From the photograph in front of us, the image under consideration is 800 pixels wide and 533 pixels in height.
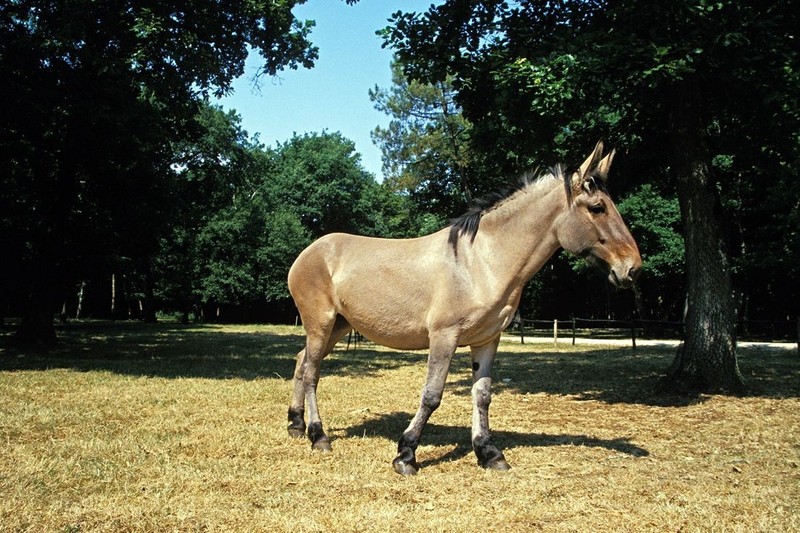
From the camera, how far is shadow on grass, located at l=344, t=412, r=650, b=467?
7.16 meters

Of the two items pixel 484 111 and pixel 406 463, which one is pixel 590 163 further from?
pixel 484 111

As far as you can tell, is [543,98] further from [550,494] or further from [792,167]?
[792,167]

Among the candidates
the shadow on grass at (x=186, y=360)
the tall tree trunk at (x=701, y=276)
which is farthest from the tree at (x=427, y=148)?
the tall tree trunk at (x=701, y=276)

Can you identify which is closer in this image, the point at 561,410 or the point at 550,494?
the point at 550,494

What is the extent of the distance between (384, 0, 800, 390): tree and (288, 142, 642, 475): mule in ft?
13.0

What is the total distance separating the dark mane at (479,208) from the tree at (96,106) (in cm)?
1130

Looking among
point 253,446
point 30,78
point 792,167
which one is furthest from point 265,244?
point 253,446

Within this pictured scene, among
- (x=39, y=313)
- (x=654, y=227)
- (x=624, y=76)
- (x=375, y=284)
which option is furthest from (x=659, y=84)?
(x=654, y=227)

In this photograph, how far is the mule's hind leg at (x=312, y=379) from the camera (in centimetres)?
718

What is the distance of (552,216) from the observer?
6.52 m

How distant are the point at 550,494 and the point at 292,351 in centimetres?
1724

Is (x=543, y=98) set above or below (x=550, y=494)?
above

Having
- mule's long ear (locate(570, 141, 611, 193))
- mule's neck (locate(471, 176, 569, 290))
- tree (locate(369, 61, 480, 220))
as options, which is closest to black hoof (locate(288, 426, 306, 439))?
mule's neck (locate(471, 176, 569, 290))

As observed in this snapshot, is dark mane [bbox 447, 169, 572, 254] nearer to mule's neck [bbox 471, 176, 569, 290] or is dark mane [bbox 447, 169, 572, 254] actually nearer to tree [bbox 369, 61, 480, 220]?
mule's neck [bbox 471, 176, 569, 290]
